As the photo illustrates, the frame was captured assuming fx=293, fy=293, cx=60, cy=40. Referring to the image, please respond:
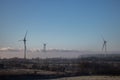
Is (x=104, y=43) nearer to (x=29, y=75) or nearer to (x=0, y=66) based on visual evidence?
(x=0, y=66)

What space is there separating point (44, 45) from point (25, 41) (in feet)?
99.3

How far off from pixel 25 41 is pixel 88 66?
2494cm

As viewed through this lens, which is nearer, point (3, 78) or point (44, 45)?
point (3, 78)

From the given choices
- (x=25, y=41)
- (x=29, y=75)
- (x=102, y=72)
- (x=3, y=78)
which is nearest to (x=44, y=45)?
(x=25, y=41)

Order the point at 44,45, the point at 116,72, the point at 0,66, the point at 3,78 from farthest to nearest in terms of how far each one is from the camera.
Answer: the point at 44,45 < the point at 0,66 < the point at 116,72 < the point at 3,78

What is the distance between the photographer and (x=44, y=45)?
453 ft

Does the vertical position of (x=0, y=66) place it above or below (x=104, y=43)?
below

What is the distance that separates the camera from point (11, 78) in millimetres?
67375

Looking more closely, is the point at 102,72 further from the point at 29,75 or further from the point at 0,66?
the point at 0,66

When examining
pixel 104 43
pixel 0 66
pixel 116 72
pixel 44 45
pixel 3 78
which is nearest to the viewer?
pixel 3 78

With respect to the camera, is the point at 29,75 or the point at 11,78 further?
the point at 29,75

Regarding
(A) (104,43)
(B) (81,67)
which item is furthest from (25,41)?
(A) (104,43)

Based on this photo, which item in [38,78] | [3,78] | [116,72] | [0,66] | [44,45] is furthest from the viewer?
[44,45]

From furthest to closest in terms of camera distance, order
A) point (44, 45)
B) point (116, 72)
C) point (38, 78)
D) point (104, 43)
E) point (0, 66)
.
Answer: point (44, 45) < point (104, 43) < point (0, 66) < point (116, 72) < point (38, 78)
